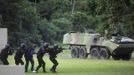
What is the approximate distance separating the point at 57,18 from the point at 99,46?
137 ft

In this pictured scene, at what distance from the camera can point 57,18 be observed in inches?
3551

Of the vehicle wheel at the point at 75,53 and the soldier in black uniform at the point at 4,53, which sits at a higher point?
the soldier in black uniform at the point at 4,53

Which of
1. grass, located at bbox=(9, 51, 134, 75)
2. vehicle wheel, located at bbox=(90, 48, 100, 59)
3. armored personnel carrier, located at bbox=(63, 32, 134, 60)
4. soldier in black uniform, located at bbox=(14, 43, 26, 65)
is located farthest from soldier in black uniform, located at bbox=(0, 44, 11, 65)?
vehicle wheel, located at bbox=(90, 48, 100, 59)

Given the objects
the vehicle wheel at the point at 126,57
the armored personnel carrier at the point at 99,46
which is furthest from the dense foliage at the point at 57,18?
the vehicle wheel at the point at 126,57

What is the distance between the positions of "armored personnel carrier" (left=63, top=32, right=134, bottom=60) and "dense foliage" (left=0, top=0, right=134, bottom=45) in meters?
1.09

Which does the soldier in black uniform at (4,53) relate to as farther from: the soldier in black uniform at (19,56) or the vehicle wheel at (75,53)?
the vehicle wheel at (75,53)

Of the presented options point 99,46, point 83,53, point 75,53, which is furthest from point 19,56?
point 75,53

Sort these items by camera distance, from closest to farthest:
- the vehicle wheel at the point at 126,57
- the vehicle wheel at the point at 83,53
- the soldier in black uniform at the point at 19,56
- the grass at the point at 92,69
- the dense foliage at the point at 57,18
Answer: the soldier in black uniform at the point at 19,56 → the grass at the point at 92,69 → the dense foliage at the point at 57,18 → the vehicle wheel at the point at 126,57 → the vehicle wheel at the point at 83,53

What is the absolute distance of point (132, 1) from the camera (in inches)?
1297

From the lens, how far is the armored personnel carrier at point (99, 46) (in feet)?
155

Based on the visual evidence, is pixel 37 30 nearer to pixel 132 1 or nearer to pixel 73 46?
pixel 73 46

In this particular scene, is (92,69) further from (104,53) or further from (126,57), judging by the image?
(126,57)

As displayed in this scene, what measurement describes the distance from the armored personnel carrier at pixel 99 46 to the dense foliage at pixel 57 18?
1.09 m

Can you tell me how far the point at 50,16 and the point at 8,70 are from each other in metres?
72.4
